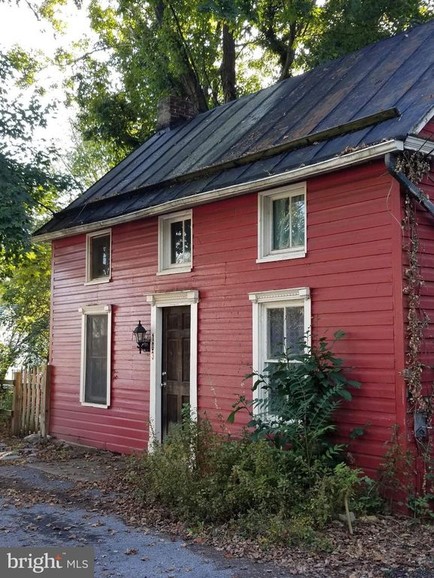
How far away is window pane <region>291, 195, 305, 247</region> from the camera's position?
336 inches

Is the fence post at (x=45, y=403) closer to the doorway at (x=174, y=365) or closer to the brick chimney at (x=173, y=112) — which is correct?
the doorway at (x=174, y=365)

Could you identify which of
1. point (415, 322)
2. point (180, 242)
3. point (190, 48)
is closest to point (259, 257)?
point (180, 242)

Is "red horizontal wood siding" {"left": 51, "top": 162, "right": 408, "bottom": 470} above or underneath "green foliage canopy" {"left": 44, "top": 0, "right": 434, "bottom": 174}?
underneath

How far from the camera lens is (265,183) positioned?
8.27 m

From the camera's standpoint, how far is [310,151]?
808 centimetres

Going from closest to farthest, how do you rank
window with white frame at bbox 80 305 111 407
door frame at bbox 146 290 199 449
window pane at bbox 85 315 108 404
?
door frame at bbox 146 290 199 449 < window with white frame at bbox 80 305 111 407 < window pane at bbox 85 315 108 404

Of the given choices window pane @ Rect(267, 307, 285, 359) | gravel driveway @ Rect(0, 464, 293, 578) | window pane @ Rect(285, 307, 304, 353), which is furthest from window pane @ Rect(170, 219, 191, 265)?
gravel driveway @ Rect(0, 464, 293, 578)

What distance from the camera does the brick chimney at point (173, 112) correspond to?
47.1 feet

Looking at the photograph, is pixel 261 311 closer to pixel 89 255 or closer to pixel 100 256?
pixel 100 256

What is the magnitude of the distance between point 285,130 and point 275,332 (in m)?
2.84

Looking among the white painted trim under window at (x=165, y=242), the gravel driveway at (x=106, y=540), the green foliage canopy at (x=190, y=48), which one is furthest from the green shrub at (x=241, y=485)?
the green foliage canopy at (x=190, y=48)

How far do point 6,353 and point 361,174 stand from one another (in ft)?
42.9

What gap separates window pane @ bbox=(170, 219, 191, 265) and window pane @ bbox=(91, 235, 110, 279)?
181cm

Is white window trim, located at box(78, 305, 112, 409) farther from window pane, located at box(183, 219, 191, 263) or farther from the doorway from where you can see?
window pane, located at box(183, 219, 191, 263)
